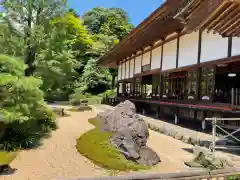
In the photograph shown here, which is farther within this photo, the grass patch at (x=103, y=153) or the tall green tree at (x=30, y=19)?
the tall green tree at (x=30, y=19)

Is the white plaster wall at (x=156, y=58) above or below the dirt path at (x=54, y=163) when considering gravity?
above

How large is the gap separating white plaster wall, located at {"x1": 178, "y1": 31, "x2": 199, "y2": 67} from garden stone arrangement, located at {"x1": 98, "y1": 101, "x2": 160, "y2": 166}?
11.8 ft

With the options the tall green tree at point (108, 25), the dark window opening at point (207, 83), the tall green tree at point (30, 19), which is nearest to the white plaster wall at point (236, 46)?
the dark window opening at point (207, 83)

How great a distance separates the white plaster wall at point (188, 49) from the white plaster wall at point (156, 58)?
2.73m

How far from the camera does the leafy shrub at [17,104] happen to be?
9.91 m

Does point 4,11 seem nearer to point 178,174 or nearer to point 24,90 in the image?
point 24,90

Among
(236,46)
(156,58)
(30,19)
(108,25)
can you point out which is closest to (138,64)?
(156,58)

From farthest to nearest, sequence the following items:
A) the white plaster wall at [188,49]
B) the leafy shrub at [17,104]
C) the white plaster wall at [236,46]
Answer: the white plaster wall at [188,49], the leafy shrub at [17,104], the white plaster wall at [236,46]

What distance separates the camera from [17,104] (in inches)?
401

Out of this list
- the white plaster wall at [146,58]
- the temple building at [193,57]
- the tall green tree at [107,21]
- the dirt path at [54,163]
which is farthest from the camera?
the tall green tree at [107,21]

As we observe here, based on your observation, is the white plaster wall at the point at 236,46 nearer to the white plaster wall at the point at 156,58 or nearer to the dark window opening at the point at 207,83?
the dark window opening at the point at 207,83

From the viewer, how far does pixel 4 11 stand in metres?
17.8

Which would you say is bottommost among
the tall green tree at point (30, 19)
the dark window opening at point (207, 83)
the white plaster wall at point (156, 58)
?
the dark window opening at point (207, 83)

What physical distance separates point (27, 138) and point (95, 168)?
3803 mm
